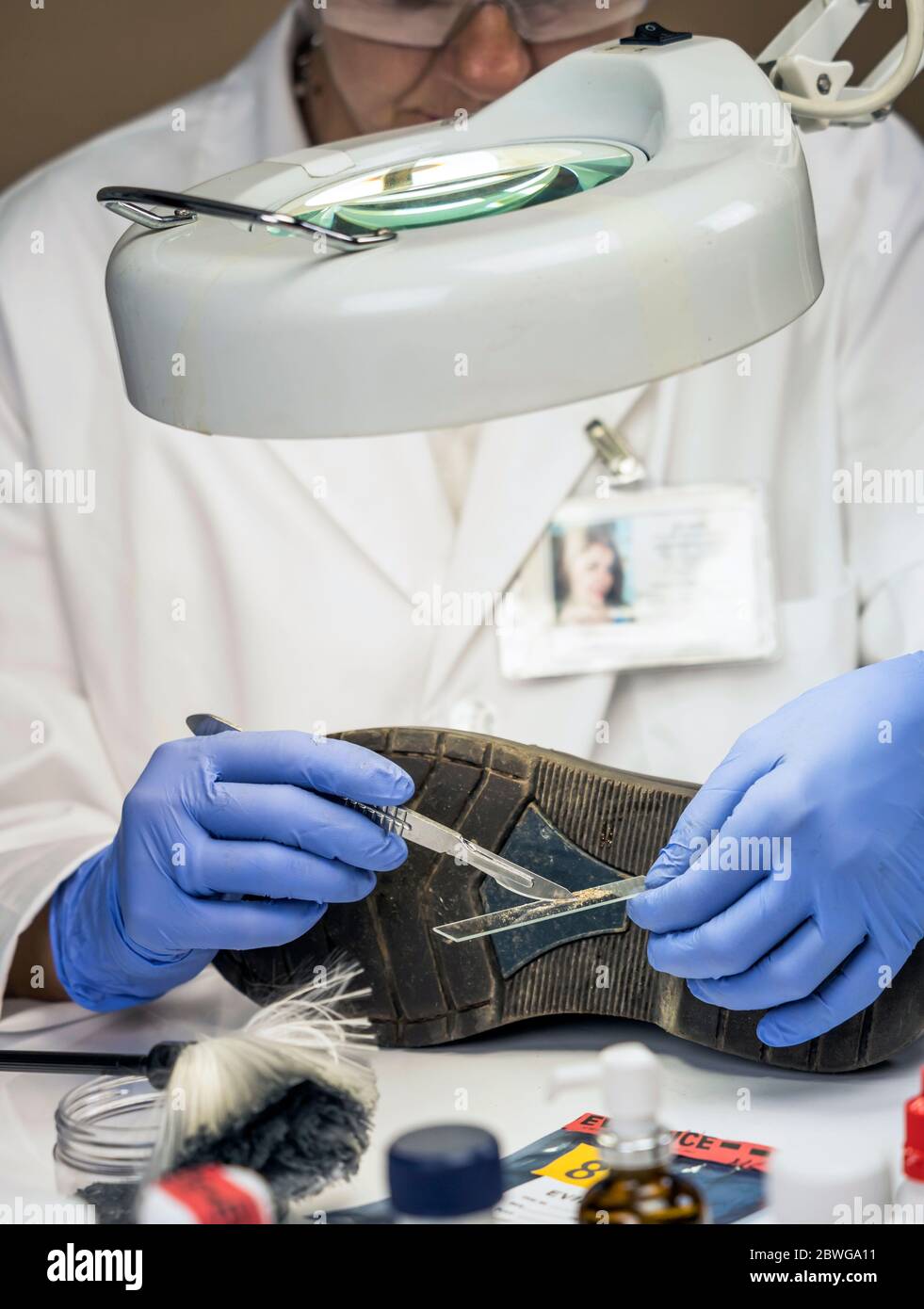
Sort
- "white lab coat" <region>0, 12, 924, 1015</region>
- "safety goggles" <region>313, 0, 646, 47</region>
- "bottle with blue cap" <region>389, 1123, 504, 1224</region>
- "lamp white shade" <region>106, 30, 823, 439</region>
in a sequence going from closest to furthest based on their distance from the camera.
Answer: "lamp white shade" <region>106, 30, 823, 439</region> < "bottle with blue cap" <region>389, 1123, 504, 1224</region> < "safety goggles" <region>313, 0, 646, 47</region> < "white lab coat" <region>0, 12, 924, 1015</region>

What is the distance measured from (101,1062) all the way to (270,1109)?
0.54 ft

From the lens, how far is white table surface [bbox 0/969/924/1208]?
0.73 m

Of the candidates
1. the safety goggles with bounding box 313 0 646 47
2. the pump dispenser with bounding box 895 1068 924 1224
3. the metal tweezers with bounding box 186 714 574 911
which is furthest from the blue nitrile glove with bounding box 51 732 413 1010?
the safety goggles with bounding box 313 0 646 47

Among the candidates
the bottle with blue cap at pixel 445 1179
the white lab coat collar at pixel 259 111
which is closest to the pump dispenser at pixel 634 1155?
the bottle with blue cap at pixel 445 1179

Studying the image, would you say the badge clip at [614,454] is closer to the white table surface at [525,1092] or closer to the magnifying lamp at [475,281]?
the white table surface at [525,1092]

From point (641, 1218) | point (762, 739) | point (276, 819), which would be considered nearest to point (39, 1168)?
point (276, 819)

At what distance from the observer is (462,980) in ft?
2.76

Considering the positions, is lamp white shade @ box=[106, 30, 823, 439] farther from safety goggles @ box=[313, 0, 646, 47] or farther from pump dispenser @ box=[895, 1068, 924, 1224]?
safety goggles @ box=[313, 0, 646, 47]

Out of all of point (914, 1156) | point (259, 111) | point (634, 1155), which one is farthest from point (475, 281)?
point (259, 111)

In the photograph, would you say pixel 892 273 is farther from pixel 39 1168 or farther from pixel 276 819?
pixel 39 1168

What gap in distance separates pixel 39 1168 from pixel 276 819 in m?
0.20

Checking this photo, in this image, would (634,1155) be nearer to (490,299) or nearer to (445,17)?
(490,299)

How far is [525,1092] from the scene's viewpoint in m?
0.79

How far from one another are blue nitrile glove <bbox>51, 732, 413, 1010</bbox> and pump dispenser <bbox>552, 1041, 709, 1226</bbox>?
25cm
